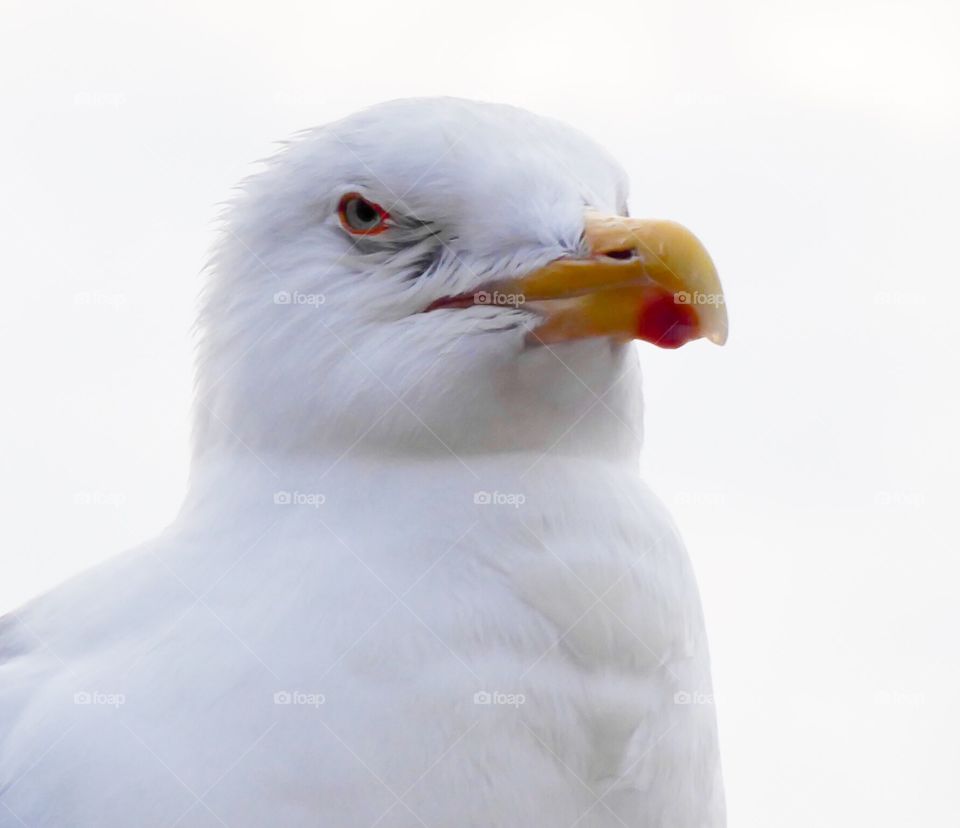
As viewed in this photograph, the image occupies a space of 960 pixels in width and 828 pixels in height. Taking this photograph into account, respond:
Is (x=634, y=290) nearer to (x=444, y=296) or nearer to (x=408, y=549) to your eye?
(x=444, y=296)

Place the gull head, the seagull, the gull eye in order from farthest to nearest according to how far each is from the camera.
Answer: the gull eye → the gull head → the seagull

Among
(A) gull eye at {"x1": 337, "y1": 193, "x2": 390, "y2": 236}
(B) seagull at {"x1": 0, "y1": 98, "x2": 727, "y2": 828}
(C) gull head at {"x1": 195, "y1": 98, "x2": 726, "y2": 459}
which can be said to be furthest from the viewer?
(A) gull eye at {"x1": 337, "y1": 193, "x2": 390, "y2": 236}

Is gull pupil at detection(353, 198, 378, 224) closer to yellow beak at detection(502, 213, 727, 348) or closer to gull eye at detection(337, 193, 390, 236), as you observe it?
gull eye at detection(337, 193, 390, 236)

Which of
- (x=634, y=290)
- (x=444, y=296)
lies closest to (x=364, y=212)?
(x=444, y=296)

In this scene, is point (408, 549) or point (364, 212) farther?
point (364, 212)

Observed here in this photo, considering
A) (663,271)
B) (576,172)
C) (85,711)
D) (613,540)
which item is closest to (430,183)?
(576,172)

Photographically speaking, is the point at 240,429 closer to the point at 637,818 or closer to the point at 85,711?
the point at 85,711

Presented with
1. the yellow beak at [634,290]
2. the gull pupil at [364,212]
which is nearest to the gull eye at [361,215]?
the gull pupil at [364,212]

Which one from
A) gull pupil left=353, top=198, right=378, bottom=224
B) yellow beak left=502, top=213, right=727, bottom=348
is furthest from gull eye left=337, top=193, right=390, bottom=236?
yellow beak left=502, top=213, right=727, bottom=348
